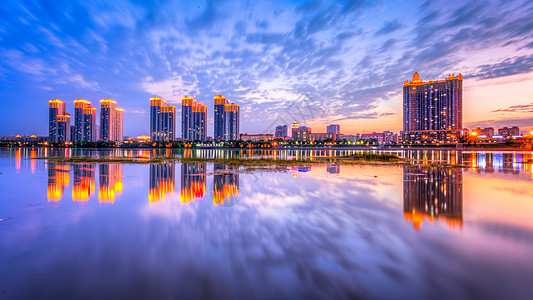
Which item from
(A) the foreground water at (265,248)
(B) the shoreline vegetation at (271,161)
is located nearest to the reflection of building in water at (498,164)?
(B) the shoreline vegetation at (271,161)

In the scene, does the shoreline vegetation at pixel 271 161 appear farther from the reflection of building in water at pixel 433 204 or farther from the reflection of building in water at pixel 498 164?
the reflection of building in water at pixel 433 204

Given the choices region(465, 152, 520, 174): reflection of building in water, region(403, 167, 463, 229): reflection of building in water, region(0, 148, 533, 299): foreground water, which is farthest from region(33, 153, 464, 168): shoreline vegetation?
region(0, 148, 533, 299): foreground water

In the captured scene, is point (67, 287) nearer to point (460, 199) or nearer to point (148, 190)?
point (148, 190)

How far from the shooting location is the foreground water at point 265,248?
181 inches

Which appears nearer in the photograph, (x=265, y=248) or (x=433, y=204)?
(x=265, y=248)

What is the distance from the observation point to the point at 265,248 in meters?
6.40

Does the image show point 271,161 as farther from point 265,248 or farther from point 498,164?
point 498,164

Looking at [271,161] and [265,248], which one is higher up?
[271,161]

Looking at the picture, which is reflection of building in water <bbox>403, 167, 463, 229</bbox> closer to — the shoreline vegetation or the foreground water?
the foreground water

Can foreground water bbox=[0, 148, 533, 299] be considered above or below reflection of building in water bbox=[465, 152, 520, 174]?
below

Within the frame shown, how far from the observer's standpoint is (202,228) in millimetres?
7852

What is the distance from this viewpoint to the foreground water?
4.61 meters

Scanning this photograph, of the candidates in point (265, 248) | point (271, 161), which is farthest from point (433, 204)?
point (271, 161)

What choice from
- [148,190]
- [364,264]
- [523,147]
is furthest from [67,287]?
[523,147]
